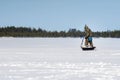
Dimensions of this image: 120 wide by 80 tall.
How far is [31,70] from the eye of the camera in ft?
93.6

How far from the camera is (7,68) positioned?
29797mm

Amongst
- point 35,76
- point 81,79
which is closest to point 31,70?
point 35,76

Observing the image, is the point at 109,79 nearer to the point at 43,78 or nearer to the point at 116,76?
the point at 116,76

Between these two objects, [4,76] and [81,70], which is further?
[81,70]

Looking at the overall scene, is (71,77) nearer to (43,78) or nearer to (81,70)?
(43,78)

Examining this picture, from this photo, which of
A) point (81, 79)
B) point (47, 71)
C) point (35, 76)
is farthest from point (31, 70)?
point (81, 79)

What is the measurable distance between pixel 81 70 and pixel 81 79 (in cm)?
473

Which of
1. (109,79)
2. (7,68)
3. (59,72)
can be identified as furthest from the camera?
(7,68)

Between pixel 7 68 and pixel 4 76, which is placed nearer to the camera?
pixel 4 76

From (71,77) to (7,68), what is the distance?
696 cm

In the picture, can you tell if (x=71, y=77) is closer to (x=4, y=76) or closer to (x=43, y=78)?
(x=43, y=78)

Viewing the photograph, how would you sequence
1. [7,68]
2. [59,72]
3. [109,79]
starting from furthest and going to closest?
1. [7,68]
2. [59,72]
3. [109,79]

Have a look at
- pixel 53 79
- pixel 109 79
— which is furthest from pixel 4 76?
pixel 109 79

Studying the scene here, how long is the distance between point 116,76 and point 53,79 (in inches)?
169
